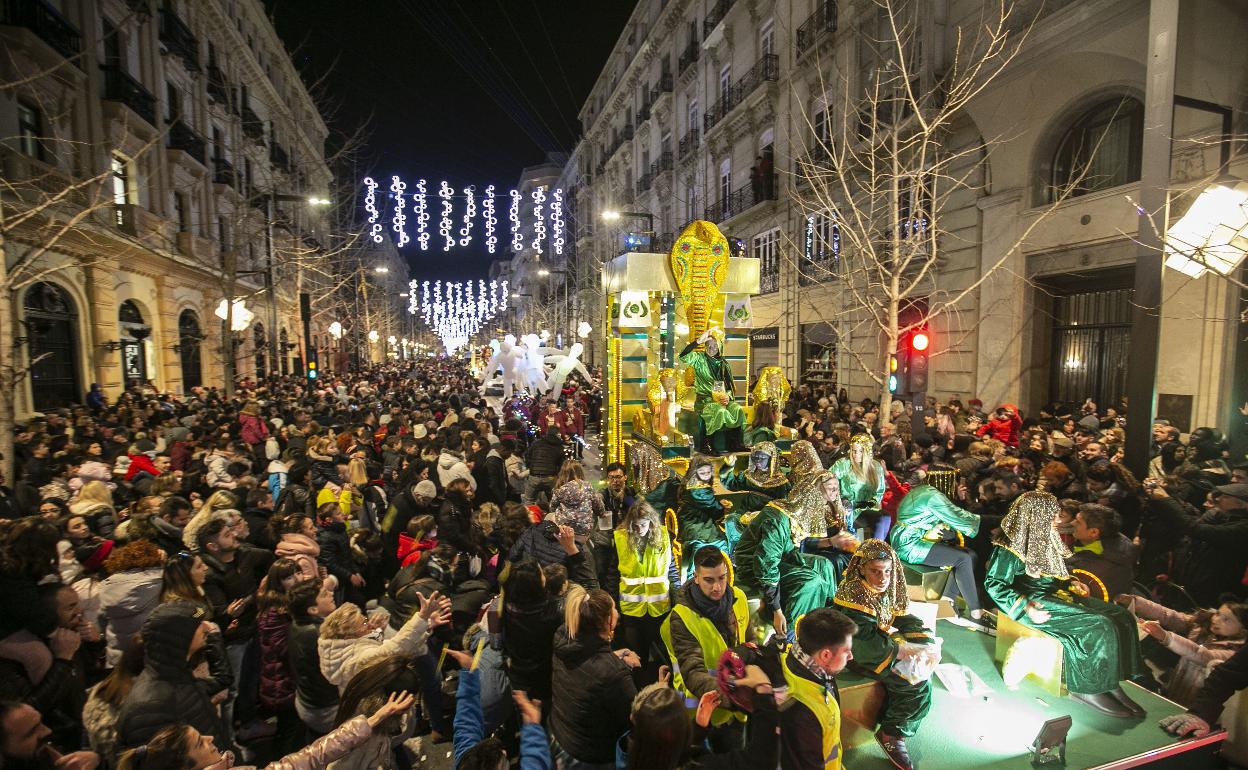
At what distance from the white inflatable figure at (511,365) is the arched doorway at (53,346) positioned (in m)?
9.72

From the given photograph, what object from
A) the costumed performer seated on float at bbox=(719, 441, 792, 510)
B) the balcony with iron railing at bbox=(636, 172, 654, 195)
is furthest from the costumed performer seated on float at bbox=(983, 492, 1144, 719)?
the balcony with iron railing at bbox=(636, 172, 654, 195)

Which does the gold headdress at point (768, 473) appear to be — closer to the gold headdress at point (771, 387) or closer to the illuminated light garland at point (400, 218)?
the gold headdress at point (771, 387)

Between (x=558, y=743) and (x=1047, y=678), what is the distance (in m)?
3.48

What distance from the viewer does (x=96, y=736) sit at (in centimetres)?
265

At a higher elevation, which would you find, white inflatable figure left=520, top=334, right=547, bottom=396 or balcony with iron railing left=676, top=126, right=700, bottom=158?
balcony with iron railing left=676, top=126, right=700, bottom=158

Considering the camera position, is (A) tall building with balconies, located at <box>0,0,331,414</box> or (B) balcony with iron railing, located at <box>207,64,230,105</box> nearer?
(A) tall building with balconies, located at <box>0,0,331,414</box>

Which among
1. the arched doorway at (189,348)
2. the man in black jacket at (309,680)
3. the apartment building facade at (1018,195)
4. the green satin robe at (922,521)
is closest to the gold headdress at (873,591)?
the green satin robe at (922,521)

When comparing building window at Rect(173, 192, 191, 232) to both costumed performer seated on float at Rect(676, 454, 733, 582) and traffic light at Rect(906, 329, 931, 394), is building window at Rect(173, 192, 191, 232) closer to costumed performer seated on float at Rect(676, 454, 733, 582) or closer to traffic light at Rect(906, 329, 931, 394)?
costumed performer seated on float at Rect(676, 454, 733, 582)

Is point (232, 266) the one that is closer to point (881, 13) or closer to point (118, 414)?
point (118, 414)

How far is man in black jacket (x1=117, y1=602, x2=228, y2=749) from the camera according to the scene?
2.51m

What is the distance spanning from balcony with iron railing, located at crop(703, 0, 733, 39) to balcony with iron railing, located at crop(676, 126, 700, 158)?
3647 mm

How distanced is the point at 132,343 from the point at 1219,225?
21.2m

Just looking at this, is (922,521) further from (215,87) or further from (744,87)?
(215,87)

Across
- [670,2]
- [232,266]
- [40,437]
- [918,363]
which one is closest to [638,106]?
[670,2]
